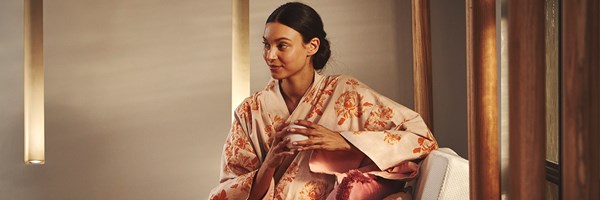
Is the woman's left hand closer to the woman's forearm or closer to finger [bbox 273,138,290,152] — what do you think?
finger [bbox 273,138,290,152]

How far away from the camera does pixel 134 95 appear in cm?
412

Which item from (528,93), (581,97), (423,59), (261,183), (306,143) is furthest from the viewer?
(423,59)

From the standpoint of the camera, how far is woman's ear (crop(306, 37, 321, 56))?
2.49m

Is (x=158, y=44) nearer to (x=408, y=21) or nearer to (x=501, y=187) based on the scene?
(x=408, y=21)

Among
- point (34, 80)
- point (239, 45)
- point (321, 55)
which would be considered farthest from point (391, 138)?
point (34, 80)

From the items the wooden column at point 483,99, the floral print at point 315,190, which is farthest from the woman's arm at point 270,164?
the wooden column at point 483,99

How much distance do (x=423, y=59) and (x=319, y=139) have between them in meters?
1.13

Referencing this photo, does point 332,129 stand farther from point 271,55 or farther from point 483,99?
point 483,99

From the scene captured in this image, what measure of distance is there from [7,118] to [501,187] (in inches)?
133

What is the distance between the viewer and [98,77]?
412 centimetres

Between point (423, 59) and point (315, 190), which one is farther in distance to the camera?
point (423, 59)

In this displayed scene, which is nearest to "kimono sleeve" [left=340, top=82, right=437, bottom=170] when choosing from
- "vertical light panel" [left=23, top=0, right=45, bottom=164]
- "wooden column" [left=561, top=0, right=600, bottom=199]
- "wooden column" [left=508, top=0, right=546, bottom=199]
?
"wooden column" [left=508, top=0, right=546, bottom=199]

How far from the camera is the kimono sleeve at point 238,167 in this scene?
232 cm

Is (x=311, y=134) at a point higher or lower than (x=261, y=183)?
higher
